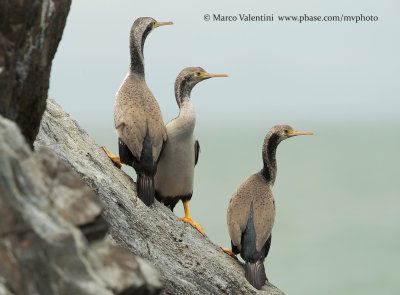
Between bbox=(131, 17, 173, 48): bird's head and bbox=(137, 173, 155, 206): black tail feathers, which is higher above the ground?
bbox=(131, 17, 173, 48): bird's head

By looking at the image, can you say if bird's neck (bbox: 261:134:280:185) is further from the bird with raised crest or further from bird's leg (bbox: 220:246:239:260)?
the bird with raised crest

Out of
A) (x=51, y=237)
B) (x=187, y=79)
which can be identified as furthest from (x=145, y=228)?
(x=51, y=237)

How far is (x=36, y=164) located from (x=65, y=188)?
0.79ft

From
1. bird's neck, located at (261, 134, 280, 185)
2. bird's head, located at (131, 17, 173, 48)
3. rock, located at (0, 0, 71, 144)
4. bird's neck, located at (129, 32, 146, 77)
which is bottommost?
rock, located at (0, 0, 71, 144)

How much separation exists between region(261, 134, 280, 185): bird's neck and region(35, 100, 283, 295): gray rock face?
62.3 inches

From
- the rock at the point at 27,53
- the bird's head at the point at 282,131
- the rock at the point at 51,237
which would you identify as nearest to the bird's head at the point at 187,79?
the bird's head at the point at 282,131

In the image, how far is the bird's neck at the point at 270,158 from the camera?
423 inches

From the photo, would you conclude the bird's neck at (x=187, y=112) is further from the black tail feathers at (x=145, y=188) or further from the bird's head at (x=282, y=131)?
the bird's head at (x=282, y=131)

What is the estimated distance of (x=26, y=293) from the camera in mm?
3910

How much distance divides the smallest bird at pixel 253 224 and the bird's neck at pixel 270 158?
0.21ft

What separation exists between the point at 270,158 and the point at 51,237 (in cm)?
725

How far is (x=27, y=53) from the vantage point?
200 inches

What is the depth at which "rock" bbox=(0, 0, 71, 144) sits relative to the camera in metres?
4.83

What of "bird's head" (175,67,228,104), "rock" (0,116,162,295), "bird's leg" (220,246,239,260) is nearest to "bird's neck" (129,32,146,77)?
"bird's head" (175,67,228,104)
